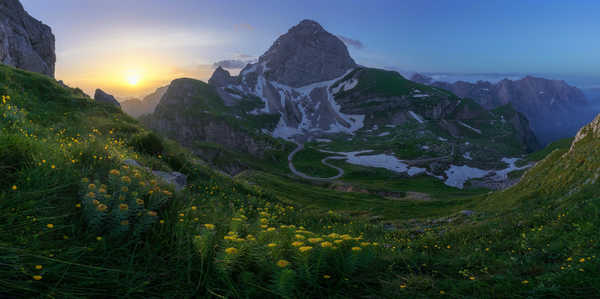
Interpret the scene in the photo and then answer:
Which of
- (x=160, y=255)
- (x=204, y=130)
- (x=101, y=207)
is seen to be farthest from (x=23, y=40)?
(x=204, y=130)

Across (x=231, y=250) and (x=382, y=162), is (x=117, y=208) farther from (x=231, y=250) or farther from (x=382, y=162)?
(x=382, y=162)

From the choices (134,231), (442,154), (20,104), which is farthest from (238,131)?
(134,231)

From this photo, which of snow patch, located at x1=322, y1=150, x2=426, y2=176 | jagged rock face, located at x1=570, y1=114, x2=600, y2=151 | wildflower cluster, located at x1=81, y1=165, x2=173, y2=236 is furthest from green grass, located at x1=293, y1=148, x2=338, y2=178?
wildflower cluster, located at x1=81, y1=165, x2=173, y2=236

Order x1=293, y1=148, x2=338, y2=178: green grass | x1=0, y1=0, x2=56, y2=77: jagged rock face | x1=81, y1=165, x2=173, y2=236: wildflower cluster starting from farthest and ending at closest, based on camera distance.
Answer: x1=293, y1=148, x2=338, y2=178: green grass, x1=0, y1=0, x2=56, y2=77: jagged rock face, x1=81, y1=165, x2=173, y2=236: wildflower cluster

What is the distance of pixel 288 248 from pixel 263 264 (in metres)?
0.51

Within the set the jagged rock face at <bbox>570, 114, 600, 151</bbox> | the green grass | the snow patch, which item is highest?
the jagged rock face at <bbox>570, 114, 600, 151</bbox>

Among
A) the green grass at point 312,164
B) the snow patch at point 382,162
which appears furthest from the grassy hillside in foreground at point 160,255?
the snow patch at point 382,162

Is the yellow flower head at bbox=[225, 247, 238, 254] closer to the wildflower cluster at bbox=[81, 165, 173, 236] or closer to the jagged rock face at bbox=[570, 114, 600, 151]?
the wildflower cluster at bbox=[81, 165, 173, 236]

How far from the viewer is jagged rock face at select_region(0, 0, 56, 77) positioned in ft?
183

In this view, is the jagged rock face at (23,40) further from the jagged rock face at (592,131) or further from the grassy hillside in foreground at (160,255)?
the jagged rock face at (592,131)

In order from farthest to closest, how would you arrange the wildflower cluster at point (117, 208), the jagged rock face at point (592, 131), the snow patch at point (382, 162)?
the snow patch at point (382, 162) → the jagged rock face at point (592, 131) → the wildflower cluster at point (117, 208)

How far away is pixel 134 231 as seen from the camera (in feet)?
14.0

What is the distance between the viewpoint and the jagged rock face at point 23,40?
183 feet

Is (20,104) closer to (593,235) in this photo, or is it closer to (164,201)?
(164,201)
